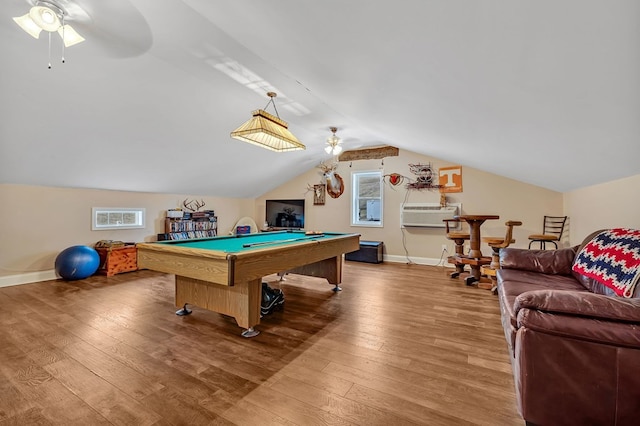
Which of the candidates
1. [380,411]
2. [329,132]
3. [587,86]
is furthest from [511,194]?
[380,411]

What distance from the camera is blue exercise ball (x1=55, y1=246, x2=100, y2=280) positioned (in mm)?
3906

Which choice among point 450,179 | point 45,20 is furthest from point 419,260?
point 45,20

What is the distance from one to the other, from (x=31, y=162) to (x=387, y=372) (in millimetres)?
4872

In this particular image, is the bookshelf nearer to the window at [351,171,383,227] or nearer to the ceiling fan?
the window at [351,171,383,227]

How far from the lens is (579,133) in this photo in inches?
81.3

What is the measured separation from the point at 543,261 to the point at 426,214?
2701mm

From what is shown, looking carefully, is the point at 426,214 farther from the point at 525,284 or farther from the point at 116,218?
the point at 116,218

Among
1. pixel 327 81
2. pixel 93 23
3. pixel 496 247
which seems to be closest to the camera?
pixel 93 23

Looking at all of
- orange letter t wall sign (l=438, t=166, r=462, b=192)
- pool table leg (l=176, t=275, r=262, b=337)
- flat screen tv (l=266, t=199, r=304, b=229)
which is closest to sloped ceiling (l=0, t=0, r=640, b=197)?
orange letter t wall sign (l=438, t=166, r=462, b=192)

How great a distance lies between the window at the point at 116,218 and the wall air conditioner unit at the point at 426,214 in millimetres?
5324

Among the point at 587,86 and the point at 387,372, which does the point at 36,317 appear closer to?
the point at 387,372

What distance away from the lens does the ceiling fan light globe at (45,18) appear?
5.79 feet

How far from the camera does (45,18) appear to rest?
1.82m

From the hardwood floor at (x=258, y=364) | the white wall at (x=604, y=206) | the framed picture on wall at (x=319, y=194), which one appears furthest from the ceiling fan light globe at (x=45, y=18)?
the framed picture on wall at (x=319, y=194)
